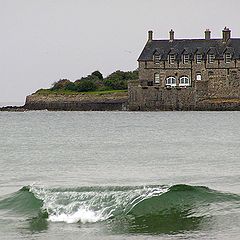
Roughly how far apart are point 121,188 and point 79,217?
4.22 meters

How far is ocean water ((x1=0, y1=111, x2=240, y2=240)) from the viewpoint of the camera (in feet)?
58.0

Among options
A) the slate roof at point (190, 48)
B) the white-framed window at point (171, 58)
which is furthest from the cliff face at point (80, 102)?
the white-framed window at point (171, 58)

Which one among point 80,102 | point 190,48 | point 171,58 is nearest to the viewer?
point 171,58

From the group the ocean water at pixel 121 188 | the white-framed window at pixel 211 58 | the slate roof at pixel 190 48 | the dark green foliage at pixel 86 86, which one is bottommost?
the ocean water at pixel 121 188

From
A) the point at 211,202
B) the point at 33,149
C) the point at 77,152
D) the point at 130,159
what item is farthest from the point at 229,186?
the point at 33,149

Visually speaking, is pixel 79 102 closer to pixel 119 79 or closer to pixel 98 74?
pixel 119 79

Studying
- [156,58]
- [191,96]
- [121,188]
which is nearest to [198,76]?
[191,96]

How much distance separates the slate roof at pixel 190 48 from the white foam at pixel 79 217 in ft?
225

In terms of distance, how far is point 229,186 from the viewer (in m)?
23.7

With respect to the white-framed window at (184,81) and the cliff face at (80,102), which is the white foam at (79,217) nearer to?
the white-framed window at (184,81)

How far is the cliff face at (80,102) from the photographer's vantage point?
301ft

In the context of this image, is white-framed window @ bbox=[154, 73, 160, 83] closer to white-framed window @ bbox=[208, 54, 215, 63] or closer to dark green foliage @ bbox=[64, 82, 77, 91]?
white-framed window @ bbox=[208, 54, 215, 63]

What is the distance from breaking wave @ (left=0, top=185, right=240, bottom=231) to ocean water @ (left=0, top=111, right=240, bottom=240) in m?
0.02

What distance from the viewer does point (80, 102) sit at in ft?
314
